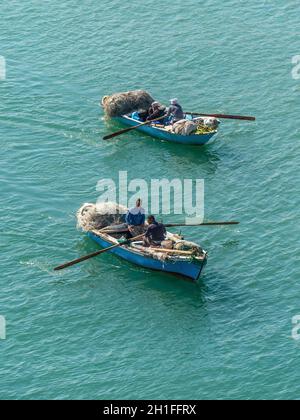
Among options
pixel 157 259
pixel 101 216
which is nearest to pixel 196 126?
pixel 101 216

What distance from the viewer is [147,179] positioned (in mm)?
62156

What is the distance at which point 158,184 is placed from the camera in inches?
2427

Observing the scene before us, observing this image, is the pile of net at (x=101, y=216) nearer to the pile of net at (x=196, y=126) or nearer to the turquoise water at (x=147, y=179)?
the turquoise water at (x=147, y=179)

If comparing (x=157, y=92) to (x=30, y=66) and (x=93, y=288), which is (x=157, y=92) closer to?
(x=30, y=66)

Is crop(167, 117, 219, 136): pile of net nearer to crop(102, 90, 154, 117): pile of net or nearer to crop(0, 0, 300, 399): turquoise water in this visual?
crop(0, 0, 300, 399): turquoise water

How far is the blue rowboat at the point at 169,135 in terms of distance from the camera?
64.2m

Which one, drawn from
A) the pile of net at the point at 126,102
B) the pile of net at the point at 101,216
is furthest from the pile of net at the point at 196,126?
the pile of net at the point at 101,216

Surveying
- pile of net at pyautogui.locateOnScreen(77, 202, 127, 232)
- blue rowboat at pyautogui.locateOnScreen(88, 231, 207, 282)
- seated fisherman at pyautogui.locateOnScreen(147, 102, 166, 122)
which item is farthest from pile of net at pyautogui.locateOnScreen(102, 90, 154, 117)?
blue rowboat at pyautogui.locateOnScreen(88, 231, 207, 282)

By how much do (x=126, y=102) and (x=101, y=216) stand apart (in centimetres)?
1245

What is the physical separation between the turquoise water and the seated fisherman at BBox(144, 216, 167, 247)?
4.92 ft

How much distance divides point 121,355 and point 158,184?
1427 cm

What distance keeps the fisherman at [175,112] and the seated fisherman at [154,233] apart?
12.3 metres

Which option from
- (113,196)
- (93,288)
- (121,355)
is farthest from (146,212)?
(121,355)

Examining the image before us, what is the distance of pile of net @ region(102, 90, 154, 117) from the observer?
67.3 meters
